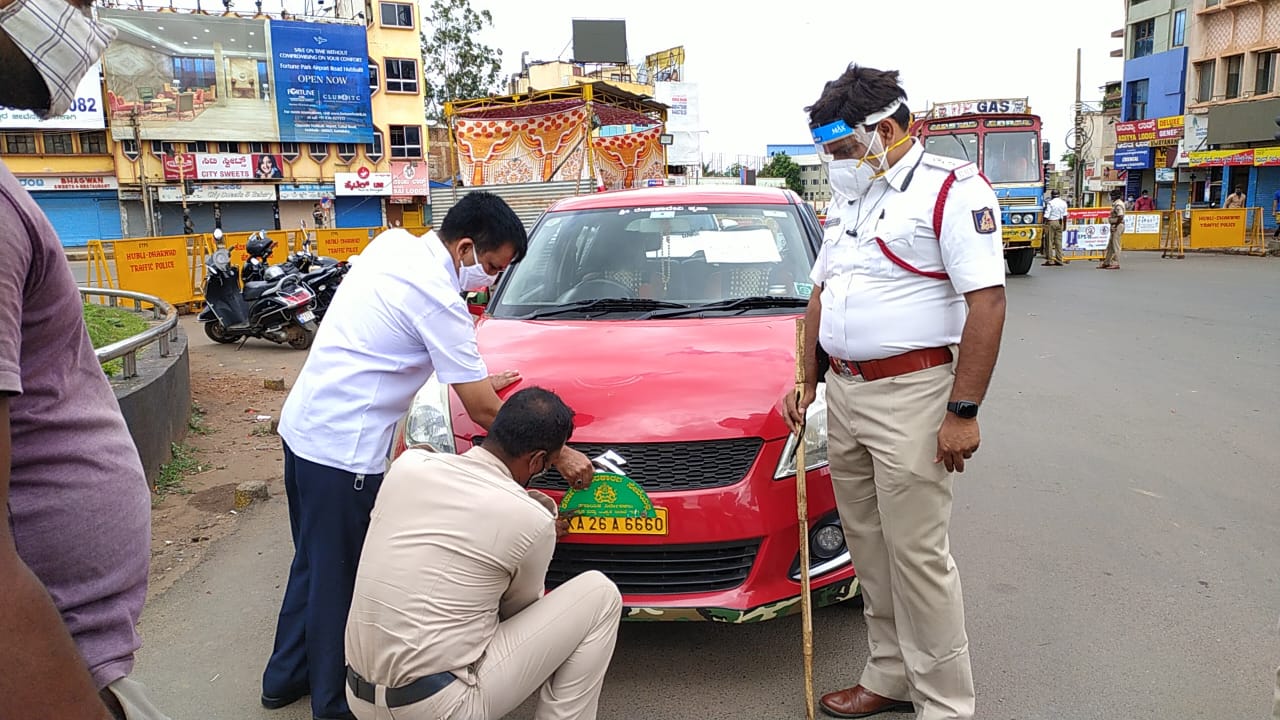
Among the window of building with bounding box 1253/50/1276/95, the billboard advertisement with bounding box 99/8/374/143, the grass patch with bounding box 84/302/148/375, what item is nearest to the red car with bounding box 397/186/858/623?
the grass patch with bounding box 84/302/148/375

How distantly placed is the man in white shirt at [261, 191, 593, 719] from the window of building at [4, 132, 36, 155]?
43206 mm

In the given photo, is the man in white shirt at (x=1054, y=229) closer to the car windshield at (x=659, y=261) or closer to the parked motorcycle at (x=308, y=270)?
the parked motorcycle at (x=308, y=270)

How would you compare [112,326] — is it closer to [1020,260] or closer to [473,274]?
[473,274]

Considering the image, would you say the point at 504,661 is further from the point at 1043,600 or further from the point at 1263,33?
the point at 1263,33

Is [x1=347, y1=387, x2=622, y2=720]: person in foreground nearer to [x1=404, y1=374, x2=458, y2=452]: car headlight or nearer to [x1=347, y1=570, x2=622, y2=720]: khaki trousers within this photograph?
[x1=347, y1=570, x2=622, y2=720]: khaki trousers

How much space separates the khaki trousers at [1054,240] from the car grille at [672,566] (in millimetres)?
21175

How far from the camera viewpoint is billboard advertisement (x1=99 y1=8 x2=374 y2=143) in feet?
125

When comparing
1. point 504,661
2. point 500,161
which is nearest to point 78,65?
point 504,661

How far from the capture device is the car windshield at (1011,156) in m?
17.9

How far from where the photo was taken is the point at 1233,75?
33.2 m

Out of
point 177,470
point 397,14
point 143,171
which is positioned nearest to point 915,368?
point 177,470

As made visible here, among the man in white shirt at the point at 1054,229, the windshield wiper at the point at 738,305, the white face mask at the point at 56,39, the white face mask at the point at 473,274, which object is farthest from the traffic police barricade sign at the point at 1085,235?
the white face mask at the point at 56,39

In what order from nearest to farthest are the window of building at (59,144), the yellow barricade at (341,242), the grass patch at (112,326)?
the grass patch at (112,326) < the yellow barricade at (341,242) < the window of building at (59,144)

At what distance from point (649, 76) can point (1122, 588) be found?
6113cm
